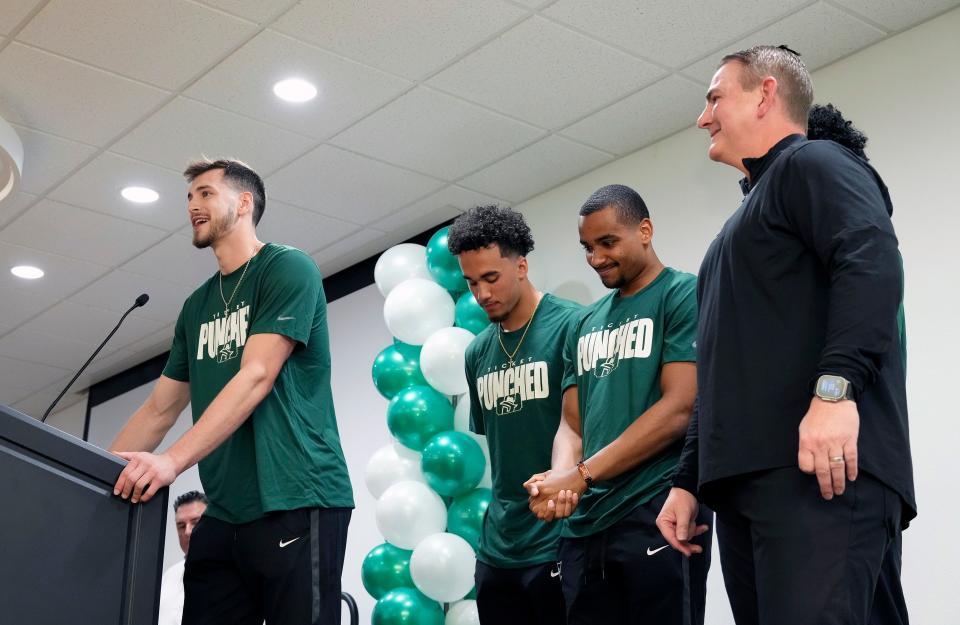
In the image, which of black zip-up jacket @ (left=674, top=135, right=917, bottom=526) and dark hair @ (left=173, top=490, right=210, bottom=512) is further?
dark hair @ (left=173, top=490, right=210, bottom=512)

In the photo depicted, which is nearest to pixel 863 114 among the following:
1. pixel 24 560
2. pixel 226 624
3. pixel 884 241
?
pixel 884 241

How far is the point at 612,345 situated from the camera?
2.68 m

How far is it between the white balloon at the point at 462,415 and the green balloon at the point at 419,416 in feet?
0.07

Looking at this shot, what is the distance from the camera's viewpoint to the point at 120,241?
5426 millimetres

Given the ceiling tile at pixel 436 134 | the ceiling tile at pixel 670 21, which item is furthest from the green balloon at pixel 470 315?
the ceiling tile at pixel 670 21

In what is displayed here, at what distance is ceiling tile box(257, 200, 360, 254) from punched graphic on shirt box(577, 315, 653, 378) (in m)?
2.58

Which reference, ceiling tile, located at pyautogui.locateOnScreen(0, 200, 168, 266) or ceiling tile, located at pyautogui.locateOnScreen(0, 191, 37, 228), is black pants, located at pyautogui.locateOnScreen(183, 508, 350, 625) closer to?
ceiling tile, located at pyautogui.locateOnScreen(0, 191, 37, 228)

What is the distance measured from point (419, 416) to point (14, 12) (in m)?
1.87

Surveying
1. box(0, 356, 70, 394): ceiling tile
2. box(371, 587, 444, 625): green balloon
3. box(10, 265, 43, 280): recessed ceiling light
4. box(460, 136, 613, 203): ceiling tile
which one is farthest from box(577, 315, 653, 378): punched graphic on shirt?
box(0, 356, 70, 394): ceiling tile

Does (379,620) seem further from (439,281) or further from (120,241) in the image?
(120,241)

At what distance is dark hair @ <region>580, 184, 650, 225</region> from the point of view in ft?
9.05

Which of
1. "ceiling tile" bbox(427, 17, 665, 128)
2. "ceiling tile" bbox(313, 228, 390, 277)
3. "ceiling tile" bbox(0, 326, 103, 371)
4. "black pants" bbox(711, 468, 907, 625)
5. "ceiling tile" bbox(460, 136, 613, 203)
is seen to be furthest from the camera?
"ceiling tile" bbox(0, 326, 103, 371)

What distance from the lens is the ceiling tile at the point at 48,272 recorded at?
18.4ft

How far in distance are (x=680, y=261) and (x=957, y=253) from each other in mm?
1075
